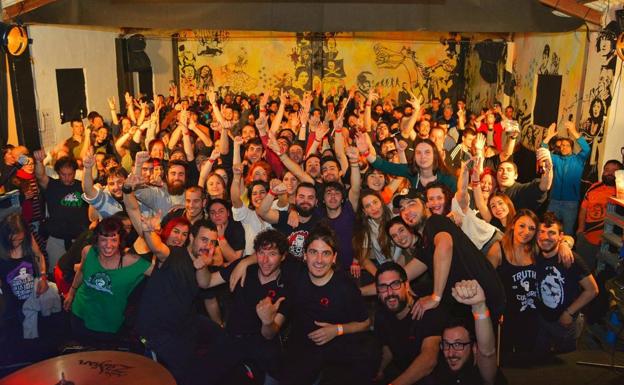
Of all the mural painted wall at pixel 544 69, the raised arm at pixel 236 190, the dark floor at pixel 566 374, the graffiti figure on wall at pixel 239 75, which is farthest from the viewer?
the graffiti figure on wall at pixel 239 75

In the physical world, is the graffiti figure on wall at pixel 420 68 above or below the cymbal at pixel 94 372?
above

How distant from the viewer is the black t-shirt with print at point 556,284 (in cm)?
381

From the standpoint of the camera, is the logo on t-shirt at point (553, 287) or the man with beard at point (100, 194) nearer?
the logo on t-shirt at point (553, 287)

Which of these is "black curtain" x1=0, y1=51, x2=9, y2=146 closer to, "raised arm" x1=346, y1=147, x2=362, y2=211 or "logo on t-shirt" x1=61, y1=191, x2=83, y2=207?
"logo on t-shirt" x1=61, y1=191, x2=83, y2=207

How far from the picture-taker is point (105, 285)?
11.8 feet

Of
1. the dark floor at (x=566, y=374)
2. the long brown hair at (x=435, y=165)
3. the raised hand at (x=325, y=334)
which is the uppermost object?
the long brown hair at (x=435, y=165)

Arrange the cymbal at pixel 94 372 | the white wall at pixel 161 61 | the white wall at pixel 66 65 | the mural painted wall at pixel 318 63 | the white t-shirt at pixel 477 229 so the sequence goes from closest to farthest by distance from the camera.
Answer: the cymbal at pixel 94 372 < the white t-shirt at pixel 477 229 < the white wall at pixel 66 65 < the white wall at pixel 161 61 < the mural painted wall at pixel 318 63

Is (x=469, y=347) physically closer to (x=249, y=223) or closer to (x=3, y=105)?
(x=249, y=223)

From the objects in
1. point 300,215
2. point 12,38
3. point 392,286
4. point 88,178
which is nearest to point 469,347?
point 392,286

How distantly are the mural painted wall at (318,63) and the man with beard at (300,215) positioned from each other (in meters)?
11.0

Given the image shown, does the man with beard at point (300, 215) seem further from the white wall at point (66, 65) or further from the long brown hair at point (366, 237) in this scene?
the white wall at point (66, 65)

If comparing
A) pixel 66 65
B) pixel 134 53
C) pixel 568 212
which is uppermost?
pixel 134 53

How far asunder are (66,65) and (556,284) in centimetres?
782

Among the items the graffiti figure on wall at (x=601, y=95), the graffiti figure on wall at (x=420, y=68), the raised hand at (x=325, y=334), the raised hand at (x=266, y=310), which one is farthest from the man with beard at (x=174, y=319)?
the graffiti figure on wall at (x=420, y=68)
